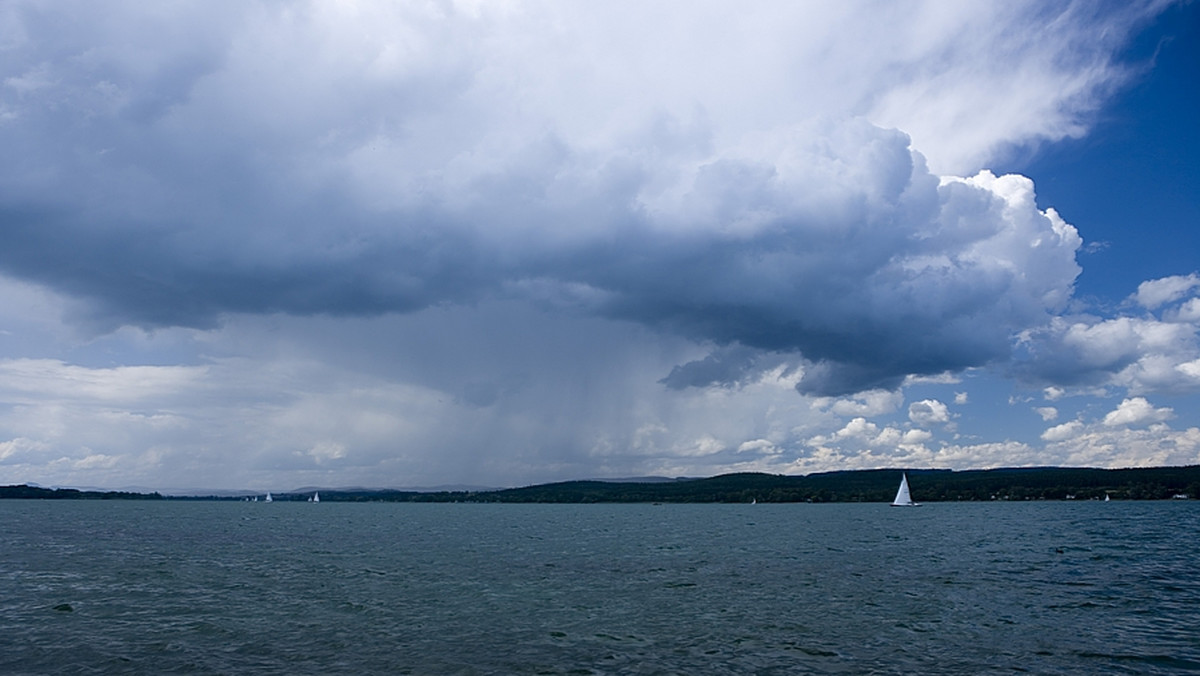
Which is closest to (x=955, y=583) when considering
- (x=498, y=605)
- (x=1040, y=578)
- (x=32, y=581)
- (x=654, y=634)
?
(x=1040, y=578)

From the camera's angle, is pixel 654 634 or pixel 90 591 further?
pixel 90 591

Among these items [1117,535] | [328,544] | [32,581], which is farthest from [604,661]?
[1117,535]

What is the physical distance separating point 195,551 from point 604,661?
6629cm

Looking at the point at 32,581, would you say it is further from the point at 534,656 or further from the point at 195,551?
the point at 534,656

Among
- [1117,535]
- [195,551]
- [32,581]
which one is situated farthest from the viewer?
[1117,535]

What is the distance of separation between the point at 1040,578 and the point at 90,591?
6720cm

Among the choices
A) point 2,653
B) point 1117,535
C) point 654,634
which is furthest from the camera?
point 1117,535

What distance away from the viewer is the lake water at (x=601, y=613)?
28.3 m

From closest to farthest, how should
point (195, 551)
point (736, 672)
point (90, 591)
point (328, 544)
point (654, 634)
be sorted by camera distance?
point (736, 672) < point (654, 634) < point (90, 591) < point (195, 551) < point (328, 544)

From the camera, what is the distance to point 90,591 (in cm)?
4503

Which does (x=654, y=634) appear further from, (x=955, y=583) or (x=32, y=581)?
(x=32, y=581)

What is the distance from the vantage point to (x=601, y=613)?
126 feet

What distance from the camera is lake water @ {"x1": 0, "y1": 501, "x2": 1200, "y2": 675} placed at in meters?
28.3

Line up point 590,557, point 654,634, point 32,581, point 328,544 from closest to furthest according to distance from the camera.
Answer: point 654,634
point 32,581
point 590,557
point 328,544
